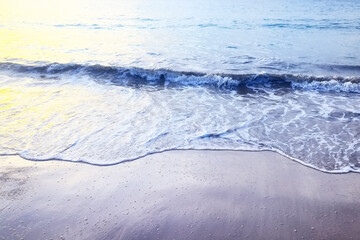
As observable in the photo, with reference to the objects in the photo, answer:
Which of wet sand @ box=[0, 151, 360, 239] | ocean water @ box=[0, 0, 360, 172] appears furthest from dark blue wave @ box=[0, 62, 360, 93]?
wet sand @ box=[0, 151, 360, 239]

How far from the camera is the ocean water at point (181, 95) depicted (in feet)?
14.8

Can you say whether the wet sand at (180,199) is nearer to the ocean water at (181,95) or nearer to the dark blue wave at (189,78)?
the ocean water at (181,95)

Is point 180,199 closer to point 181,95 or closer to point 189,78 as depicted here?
point 181,95

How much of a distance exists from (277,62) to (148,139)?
7.76 metres

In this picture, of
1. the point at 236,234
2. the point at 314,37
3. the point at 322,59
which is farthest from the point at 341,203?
the point at 314,37

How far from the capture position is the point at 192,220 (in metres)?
2.91

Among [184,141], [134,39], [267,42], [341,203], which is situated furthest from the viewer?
[134,39]

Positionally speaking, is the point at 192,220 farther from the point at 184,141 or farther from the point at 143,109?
the point at 143,109

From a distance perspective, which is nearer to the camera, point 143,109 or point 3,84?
point 143,109

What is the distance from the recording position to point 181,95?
292 inches

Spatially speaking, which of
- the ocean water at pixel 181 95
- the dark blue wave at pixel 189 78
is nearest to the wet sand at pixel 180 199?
the ocean water at pixel 181 95

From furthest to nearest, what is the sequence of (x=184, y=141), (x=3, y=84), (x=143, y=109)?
(x=3, y=84) → (x=143, y=109) → (x=184, y=141)

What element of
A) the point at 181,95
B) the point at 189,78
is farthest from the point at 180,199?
the point at 189,78

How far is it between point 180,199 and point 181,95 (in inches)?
178
